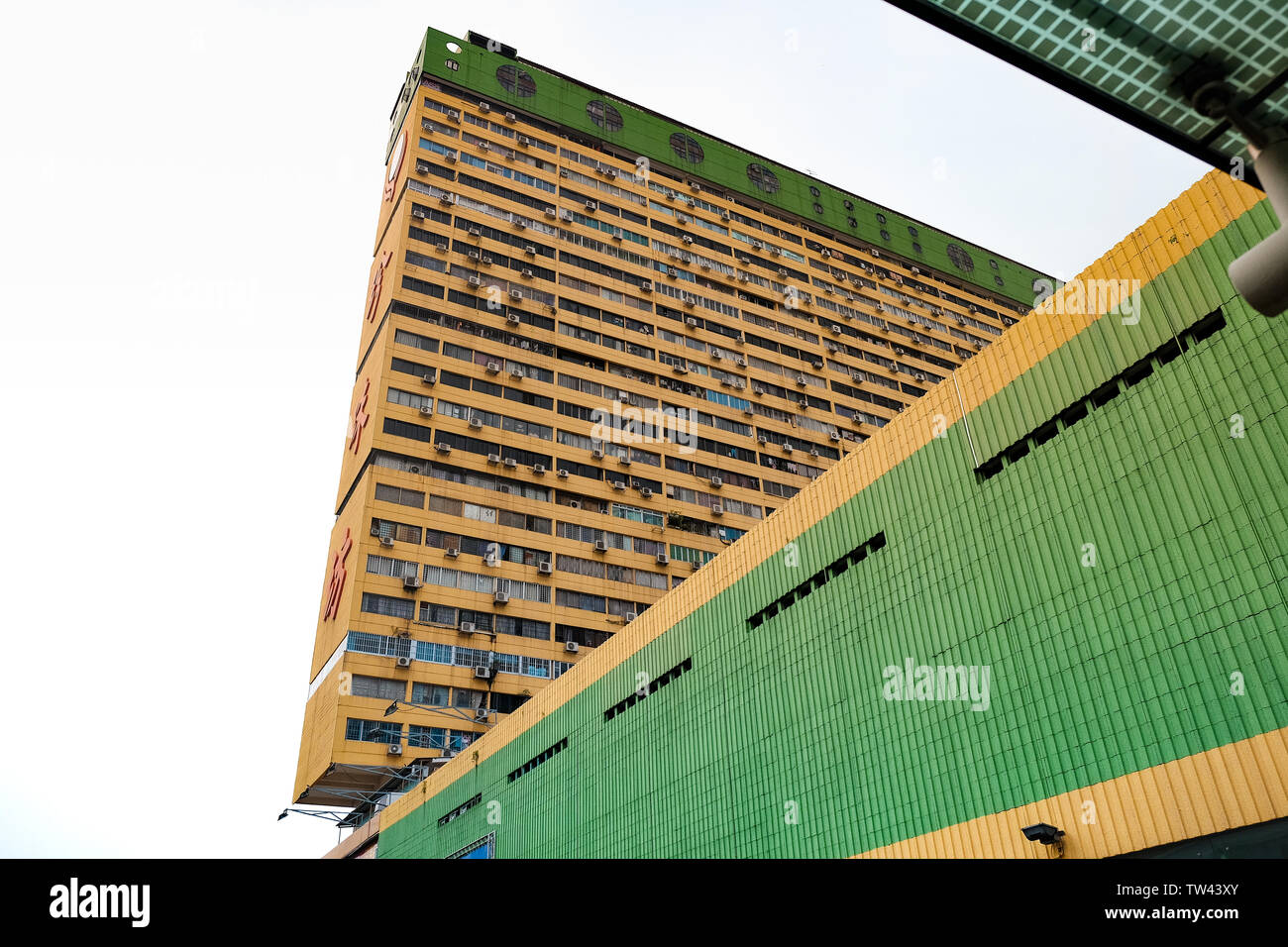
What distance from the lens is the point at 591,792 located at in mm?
28141

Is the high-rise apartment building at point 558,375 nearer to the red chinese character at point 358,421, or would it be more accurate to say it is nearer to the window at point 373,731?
the window at point 373,731

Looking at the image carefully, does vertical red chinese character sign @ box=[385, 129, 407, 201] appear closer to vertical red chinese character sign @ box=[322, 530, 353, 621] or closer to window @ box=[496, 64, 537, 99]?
window @ box=[496, 64, 537, 99]

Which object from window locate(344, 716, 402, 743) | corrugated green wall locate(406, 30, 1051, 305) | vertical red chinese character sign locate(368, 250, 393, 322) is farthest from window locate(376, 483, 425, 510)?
corrugated green wall locate(406, 30, 1051, 305)

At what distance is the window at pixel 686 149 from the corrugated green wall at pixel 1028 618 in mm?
60284

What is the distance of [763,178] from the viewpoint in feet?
267

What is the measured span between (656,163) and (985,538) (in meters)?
63.7

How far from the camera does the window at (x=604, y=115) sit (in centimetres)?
7369

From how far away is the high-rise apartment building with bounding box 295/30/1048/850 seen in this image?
47.6 meters

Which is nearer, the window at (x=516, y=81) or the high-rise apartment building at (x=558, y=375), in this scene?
the high-rise apartment building at (x=558, y=375)

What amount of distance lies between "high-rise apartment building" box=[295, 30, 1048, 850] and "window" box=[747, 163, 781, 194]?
0.77ft

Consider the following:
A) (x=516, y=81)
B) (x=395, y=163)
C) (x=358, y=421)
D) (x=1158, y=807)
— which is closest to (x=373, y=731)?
(x=358, y=421)

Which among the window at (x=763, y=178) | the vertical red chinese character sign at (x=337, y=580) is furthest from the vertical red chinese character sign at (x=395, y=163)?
the window at (x=763, y=178)

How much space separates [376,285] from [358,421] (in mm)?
11455
